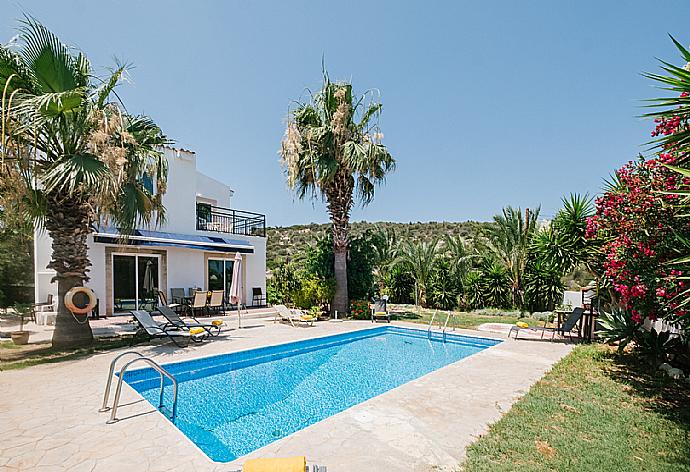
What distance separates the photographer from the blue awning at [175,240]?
18672 millimetres

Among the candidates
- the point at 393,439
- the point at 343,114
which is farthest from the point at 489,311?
the point at 393,439

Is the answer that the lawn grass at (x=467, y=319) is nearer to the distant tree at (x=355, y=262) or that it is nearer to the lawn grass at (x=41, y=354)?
A: the distant tree at (x=355, y=262)

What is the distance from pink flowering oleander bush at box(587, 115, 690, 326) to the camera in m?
7.31

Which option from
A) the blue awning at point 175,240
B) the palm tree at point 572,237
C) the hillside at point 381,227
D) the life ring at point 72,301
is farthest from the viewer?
the hillside at point 381,227

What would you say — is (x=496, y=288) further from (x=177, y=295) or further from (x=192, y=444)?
(x=192, y=444)

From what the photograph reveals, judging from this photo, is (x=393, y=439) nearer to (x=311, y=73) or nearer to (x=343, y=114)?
(x=343, y=114)

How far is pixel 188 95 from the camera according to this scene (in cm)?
2067

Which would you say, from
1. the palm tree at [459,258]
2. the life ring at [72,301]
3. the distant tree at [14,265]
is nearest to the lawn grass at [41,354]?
the life ring at [72,301]

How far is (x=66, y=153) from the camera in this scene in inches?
447

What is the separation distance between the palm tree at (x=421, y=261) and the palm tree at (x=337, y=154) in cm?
795

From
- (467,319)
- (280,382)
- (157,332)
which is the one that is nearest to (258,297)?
(157,332)

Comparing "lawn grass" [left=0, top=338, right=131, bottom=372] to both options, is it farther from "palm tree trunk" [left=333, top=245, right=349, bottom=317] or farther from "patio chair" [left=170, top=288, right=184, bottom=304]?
"palm tree trunk" [left=333, top=245, right=349, bottom=317]

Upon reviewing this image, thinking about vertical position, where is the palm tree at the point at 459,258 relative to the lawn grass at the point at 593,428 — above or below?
above

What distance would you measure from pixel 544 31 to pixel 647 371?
49.5 ft
